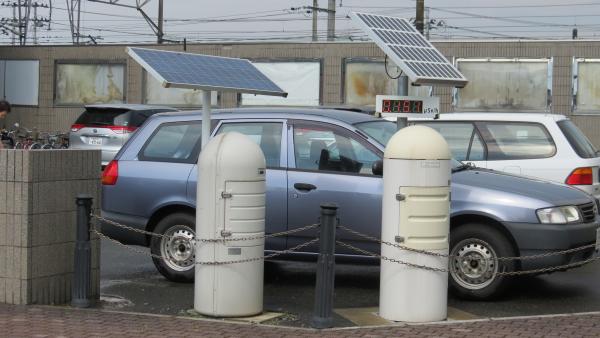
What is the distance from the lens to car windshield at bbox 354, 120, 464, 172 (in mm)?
8922

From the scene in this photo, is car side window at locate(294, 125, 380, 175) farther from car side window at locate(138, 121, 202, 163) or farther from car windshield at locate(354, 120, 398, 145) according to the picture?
car side window at locate(138, 121, 202, 163)

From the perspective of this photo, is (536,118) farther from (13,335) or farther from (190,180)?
(13,335)

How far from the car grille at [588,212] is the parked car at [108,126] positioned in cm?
1150

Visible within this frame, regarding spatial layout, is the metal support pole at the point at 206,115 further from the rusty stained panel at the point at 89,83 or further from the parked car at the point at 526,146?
the rusty stained panel at the point at 89,83

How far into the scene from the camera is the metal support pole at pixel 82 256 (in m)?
7.72

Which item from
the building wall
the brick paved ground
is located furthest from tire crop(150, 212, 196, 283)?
the building wall

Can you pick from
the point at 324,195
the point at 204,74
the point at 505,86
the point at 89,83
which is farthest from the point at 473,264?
the point at 89,83

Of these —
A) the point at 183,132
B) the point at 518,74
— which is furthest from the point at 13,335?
the point at 518,74

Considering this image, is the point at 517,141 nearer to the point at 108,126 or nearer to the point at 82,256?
the point at 82,256

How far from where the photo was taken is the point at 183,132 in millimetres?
9562

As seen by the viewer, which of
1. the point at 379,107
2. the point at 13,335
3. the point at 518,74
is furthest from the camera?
the point at 518,74

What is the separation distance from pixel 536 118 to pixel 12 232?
650cm

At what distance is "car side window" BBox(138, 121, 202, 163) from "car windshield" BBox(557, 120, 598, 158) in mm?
4584

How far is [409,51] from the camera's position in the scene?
29.8ft
